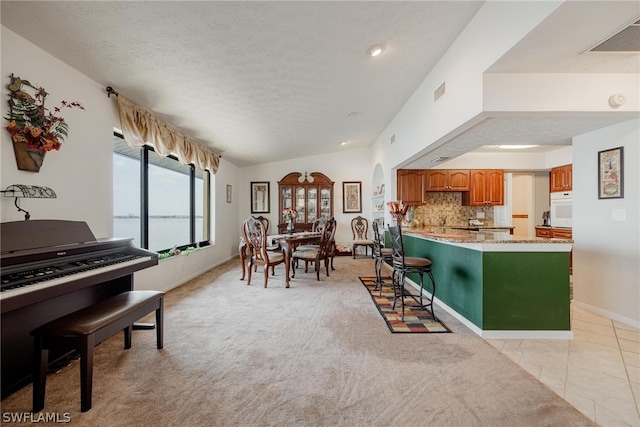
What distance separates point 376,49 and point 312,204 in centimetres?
476

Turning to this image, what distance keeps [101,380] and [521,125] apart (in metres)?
4.11

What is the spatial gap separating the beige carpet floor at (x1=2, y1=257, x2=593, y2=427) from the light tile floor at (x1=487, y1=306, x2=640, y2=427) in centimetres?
14

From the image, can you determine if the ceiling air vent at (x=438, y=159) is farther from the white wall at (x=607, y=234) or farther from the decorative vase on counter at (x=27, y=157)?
the decorative vase on counter at (x=27, y=157)

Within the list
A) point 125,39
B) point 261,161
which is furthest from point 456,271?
point 261,161

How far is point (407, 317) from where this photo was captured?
2.84 m

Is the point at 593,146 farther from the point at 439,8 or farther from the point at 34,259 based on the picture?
the point at 34,259

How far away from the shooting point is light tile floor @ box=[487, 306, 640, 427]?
1.54 m

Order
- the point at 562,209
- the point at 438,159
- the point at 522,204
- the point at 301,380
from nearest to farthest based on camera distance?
the point at 301,380, the point at 438,159, the point at 562,209, the point at 522,204

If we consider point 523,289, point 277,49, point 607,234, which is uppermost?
point 277,49

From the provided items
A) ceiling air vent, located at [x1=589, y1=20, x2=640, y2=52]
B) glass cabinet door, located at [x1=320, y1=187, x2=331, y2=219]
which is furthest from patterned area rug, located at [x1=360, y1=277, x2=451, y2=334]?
glass cabinet door, located at [x1=320, y1=187, x2=331, y2=219]

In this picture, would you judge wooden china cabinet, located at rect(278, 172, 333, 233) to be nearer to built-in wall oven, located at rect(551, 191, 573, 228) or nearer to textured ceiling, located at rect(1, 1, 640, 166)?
textured ceiling, located at rect(1, 1, 640, 166)

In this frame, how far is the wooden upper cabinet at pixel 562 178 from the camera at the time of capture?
4780 millimetres

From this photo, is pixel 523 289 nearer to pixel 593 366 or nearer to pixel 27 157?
pixel 593 366

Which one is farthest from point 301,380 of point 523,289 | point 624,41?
point 624,41
